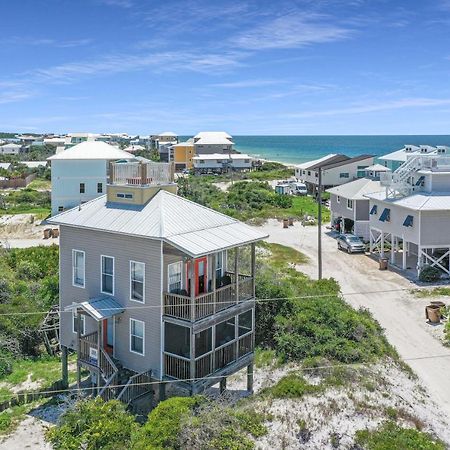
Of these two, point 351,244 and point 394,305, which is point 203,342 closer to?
point 394,305

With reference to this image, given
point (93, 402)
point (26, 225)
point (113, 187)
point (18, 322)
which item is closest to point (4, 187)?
point (26, 225)

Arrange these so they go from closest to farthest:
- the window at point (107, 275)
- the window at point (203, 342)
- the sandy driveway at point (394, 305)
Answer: the window at point (203, 342) → the window at point (107, 275) → the sandy driveway at point (394, 305)

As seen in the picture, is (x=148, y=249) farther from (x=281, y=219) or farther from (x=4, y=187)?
(x=4, y=187)

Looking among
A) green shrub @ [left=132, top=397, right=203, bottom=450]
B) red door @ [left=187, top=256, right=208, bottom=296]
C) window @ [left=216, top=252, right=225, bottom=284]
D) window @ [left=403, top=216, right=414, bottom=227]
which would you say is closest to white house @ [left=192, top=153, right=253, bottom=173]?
window @ [left=403, top=216, right=414, bottom=227]

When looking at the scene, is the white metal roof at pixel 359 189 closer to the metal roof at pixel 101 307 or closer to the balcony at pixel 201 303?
the balcony at pixel 201 303

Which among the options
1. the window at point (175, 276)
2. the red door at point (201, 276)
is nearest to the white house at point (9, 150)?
the red door at point (201, 276)

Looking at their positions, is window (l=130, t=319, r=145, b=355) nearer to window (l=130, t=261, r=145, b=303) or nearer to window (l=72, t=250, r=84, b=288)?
window (l=130, t=261, r=145, b=303)

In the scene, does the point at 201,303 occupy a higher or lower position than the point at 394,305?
higher

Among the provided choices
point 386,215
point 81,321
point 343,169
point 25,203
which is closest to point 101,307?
point 81,321
